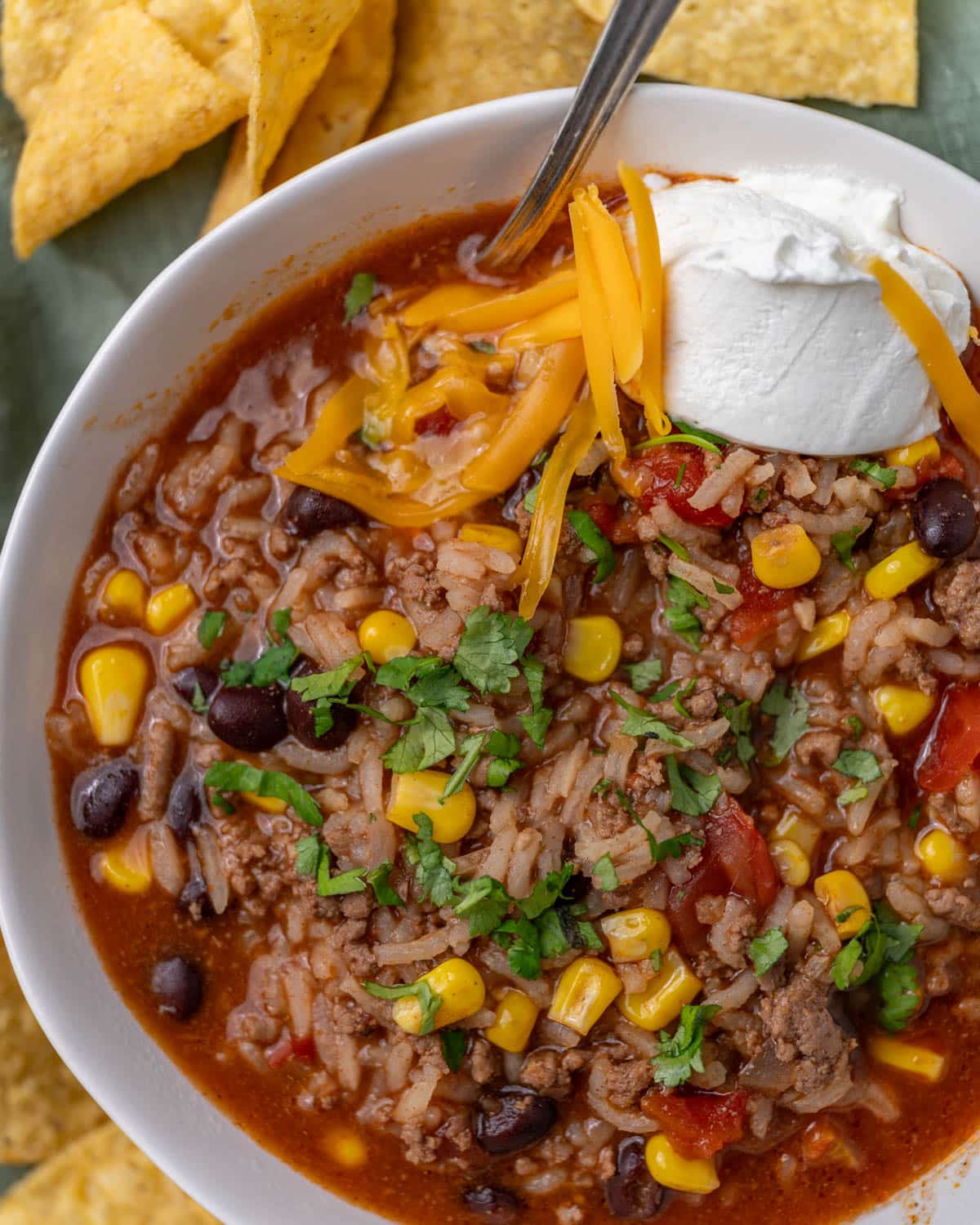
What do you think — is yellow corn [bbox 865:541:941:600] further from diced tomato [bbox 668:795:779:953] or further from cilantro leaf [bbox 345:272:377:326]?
cilantro leaf [bbox 345:272:377:326]

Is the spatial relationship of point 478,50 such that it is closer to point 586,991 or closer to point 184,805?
point 184,805

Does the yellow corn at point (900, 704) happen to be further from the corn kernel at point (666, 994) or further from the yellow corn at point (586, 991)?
the yellow corn at point (586, 991)

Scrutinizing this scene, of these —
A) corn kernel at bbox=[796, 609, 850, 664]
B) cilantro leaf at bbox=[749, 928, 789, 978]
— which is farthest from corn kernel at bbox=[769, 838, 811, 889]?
corn kernel at bbox=[796, 609, 850, 664]

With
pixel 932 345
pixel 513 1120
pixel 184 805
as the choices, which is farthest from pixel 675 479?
pixel 513 1120

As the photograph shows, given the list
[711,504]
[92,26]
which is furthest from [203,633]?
[92,26]

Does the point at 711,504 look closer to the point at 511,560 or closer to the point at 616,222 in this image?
the point at 511,560

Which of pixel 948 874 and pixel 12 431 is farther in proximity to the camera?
pixel 12 431
